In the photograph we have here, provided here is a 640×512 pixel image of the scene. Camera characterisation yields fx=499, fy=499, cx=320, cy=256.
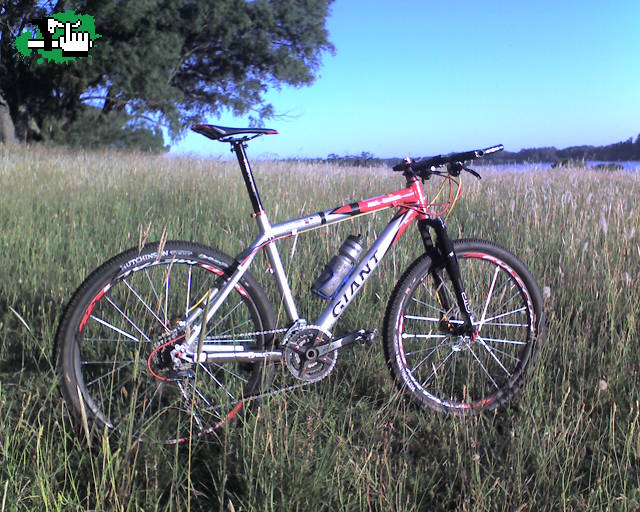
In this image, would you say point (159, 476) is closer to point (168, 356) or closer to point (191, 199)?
point (168, 356)

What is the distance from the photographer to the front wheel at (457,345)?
8.17ft

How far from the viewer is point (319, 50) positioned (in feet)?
78.6

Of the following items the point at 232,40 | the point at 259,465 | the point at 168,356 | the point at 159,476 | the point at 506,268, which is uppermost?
the point at 232,40

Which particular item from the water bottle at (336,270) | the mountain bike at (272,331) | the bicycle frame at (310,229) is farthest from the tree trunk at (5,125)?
the water bottle at (336,270)

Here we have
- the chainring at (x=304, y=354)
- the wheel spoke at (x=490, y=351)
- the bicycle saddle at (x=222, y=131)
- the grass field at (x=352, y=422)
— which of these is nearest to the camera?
the grass field at (x=352, y=422)

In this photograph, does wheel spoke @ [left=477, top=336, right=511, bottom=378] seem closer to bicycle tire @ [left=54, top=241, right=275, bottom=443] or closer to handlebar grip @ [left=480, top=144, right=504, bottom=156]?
handlebar grip @ [left=480, top=144, right=504, bottom=156]

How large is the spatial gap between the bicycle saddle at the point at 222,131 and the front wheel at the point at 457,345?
100 cm

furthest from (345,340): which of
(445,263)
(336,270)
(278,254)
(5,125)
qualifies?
(5,125)

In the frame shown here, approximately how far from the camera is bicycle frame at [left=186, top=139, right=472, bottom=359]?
7.40ft

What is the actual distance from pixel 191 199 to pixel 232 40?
1873cm

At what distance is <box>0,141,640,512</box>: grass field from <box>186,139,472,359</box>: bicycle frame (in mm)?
362

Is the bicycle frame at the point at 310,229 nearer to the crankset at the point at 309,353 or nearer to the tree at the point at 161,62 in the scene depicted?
the crankset at the point at 309,353

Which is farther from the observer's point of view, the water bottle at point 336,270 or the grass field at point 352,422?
the water bottle at point 336,270

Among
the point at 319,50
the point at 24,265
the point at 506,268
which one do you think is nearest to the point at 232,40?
the point at 319,50
